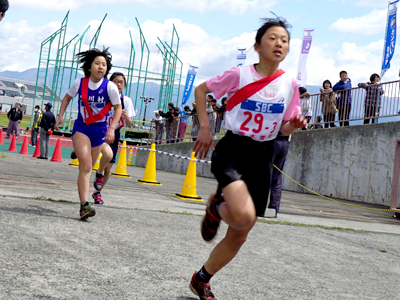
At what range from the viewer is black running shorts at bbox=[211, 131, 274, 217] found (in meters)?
3.16

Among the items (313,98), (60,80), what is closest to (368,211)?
(313,98)

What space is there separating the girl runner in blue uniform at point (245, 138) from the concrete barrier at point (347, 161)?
11.1 m

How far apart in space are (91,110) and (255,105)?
9.94 ft

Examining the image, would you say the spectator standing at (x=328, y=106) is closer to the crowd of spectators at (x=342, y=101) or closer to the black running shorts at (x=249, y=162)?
the crowd of spectators at (x=342, y=101)

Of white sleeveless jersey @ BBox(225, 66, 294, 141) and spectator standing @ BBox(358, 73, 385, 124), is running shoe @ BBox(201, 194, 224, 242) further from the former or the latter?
spectator standing @ BBox(358, 73, 385, 124)

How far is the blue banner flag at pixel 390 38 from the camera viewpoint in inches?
639

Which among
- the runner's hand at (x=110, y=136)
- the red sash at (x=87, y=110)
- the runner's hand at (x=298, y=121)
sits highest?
the red sash at (x=87, y=110)

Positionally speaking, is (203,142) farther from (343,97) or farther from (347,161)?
(343,97)

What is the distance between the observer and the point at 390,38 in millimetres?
16469

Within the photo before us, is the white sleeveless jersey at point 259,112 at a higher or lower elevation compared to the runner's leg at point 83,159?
higher

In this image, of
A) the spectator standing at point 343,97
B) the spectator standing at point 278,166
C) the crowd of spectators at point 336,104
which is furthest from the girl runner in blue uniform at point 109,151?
the spectator standing at point 343,97

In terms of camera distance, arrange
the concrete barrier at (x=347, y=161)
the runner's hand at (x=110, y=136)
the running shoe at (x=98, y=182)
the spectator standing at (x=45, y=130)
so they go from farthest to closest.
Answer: the spectator standing at (x=45, y=130) < the concrete barrier at (x=347, y=161) < the running shoe at (x=98, y=182) < the runner's hand at (x=110, y=136)

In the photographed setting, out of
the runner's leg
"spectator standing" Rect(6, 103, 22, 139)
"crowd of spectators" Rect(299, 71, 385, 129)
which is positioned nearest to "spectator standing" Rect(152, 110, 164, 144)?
"spectator standing" Rect(6, 103, 22, 139)

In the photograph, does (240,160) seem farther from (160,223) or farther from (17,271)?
(160,223)
